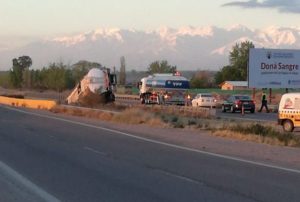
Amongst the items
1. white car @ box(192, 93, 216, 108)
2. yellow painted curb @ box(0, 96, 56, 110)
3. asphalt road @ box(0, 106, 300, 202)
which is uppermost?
asphalt road @ box(0, 106, 300, 202)

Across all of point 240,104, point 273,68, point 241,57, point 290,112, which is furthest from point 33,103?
point 241,57

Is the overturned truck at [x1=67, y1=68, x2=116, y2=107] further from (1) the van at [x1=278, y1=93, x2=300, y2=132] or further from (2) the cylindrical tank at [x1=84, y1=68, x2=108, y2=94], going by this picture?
(1) the van at [x1=278, y1=93, x2=300, y2=132]

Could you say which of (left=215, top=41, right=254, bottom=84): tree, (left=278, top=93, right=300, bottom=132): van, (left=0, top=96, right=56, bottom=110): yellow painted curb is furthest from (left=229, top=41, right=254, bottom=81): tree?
(left=278, top=93, right=300, bottom=132): van

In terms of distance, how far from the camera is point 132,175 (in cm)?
1438

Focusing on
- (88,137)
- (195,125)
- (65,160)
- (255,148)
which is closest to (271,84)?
(195,125)

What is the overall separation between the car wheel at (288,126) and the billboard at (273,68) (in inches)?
958

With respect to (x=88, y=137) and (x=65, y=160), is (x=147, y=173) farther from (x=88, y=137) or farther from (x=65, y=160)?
(x=88, y=137)

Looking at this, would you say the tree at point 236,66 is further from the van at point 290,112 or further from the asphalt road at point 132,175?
the asphalt road at point 132,175

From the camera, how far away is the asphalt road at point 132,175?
11.4 m

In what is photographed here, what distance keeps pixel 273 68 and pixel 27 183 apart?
4704cm

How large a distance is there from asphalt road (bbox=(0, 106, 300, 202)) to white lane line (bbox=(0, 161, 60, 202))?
0.05 ft

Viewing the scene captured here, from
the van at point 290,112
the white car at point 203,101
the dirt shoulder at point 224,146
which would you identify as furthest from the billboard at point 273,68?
the dirt shoulder at point 224,146

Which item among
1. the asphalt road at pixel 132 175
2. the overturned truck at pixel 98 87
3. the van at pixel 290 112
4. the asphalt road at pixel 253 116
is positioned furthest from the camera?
the overturned truck at pixel 98 87

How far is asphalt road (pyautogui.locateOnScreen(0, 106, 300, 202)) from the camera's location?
11.4 meters
